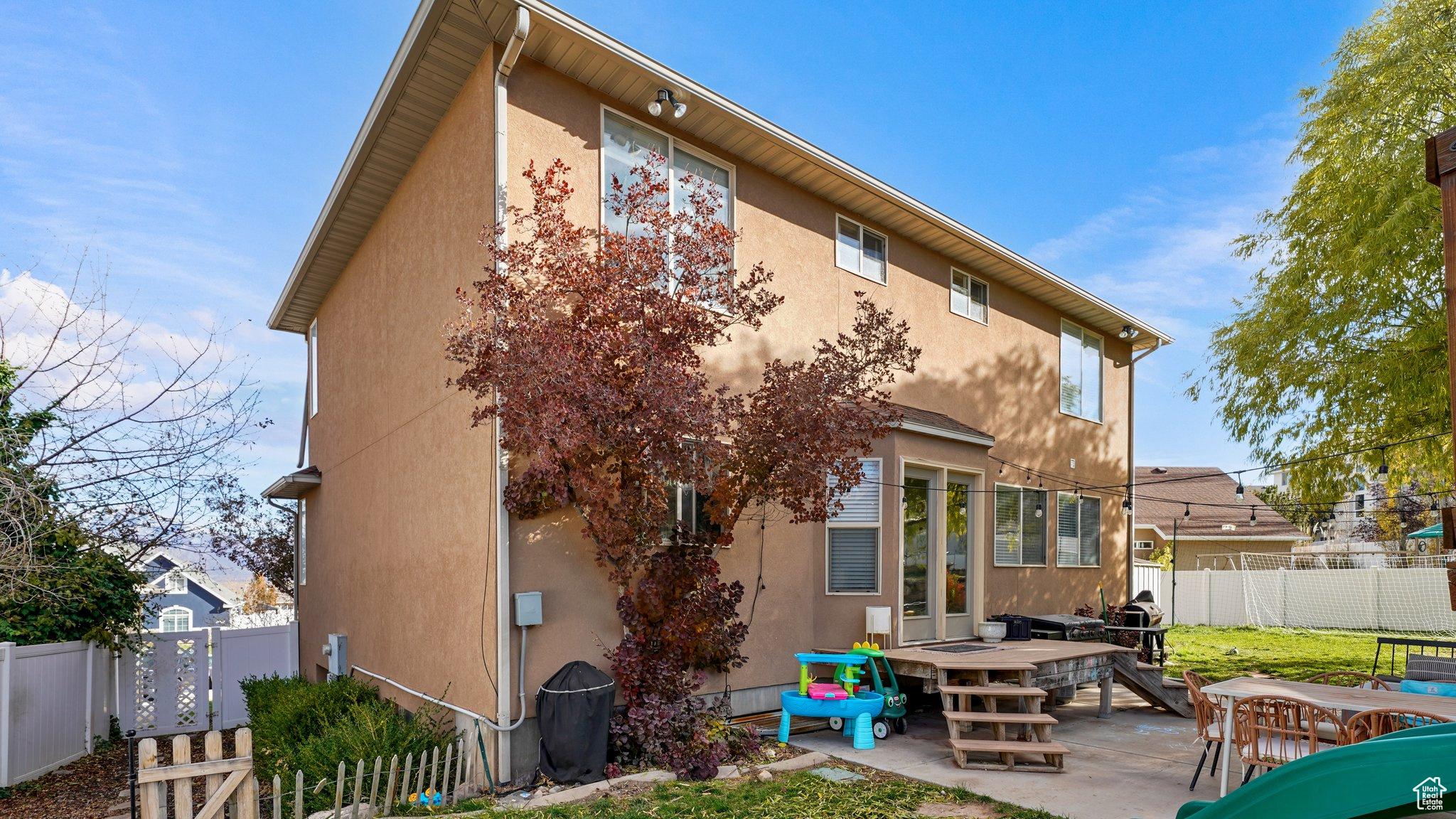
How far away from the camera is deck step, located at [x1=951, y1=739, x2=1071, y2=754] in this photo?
7.70 m

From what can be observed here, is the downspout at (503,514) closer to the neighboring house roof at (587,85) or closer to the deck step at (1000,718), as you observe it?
the neighboring house roof at (587,85)

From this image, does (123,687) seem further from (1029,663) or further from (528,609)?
(1029,663)

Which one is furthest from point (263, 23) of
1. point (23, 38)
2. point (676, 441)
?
point (676, 441)

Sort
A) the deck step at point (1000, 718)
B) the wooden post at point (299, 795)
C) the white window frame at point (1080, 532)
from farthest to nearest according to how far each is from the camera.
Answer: the white window frame at point (1080, 532)
the deck step at point (1000, 718)
the wooden post at point (299, 795)

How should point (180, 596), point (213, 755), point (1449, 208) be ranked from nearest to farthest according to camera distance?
→ point (1449, 208), point (213, 755), point (180, 596)

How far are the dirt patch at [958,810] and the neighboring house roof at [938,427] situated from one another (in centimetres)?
462

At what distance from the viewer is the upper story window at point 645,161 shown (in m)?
8.82

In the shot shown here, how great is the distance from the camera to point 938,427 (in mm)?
11117

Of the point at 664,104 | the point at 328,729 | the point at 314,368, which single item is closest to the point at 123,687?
the point at 328,729

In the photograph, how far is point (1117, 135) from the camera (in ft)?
53.9

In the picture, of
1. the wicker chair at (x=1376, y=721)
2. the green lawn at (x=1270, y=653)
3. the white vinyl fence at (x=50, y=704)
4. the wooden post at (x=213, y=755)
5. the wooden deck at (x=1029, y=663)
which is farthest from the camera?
the green lawn at (x=1270, y=653)

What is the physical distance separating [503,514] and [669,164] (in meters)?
4.13

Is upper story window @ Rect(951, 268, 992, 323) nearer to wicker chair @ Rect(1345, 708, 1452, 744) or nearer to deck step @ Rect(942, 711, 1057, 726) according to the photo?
deck step @ Rect(942, 711, 1057, 726)

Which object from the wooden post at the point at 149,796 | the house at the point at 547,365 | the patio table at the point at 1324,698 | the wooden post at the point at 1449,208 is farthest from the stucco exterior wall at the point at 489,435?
the wooden post at the point at 1449,208
